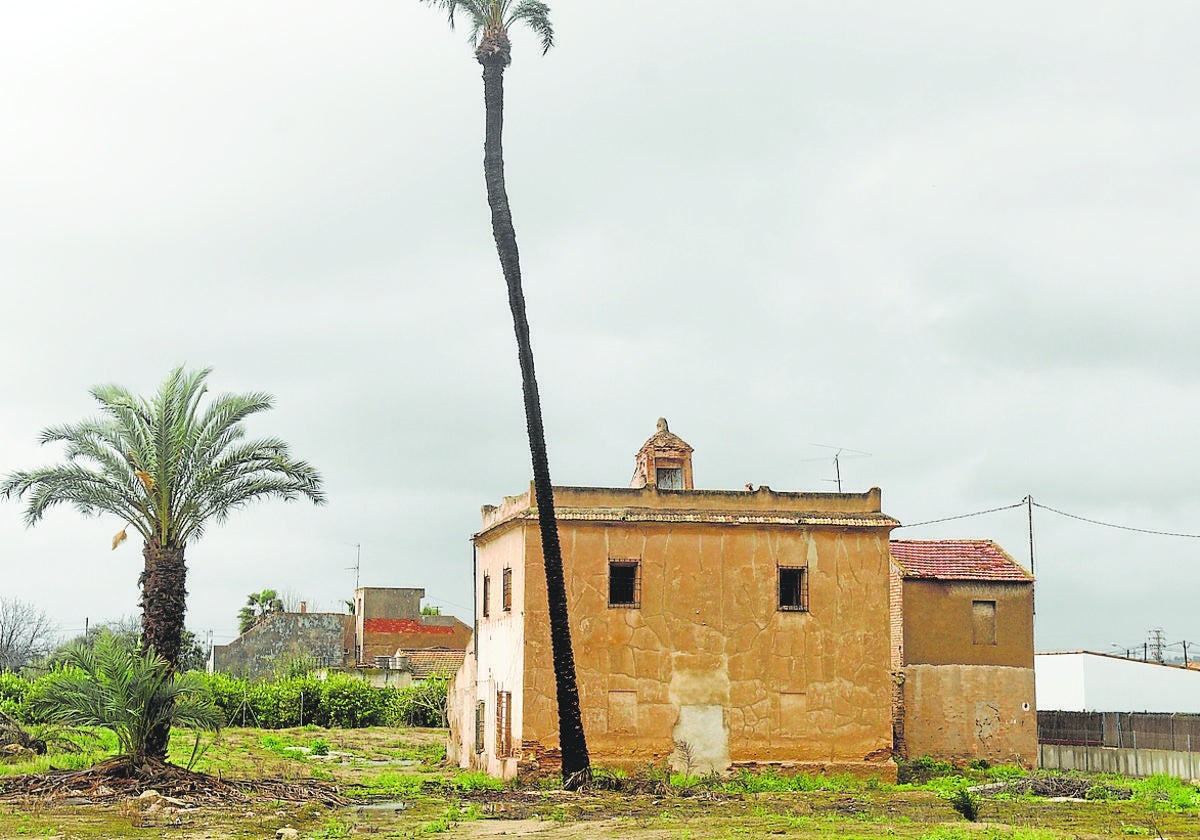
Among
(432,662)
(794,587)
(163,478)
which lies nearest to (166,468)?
(163,478)

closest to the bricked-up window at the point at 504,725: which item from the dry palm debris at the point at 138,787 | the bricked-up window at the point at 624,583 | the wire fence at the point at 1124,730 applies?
the bricked-up window at the point at 624,583

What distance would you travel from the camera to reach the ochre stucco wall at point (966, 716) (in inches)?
1351

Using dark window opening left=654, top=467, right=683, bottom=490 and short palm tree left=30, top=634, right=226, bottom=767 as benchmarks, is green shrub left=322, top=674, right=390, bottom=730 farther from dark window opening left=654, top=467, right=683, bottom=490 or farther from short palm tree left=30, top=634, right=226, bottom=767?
short palm tree left=30, top=634, right=226, bottom=767

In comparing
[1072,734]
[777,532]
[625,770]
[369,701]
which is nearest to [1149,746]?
[1072,734]

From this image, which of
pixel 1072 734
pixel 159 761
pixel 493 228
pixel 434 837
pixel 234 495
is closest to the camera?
pixel 434 837

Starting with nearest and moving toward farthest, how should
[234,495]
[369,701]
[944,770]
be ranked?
1. [234,495]
2. [944,770]
3. [369,701]

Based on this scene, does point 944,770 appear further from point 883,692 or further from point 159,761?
point 159,761

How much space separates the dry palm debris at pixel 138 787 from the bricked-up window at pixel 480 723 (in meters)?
6.86

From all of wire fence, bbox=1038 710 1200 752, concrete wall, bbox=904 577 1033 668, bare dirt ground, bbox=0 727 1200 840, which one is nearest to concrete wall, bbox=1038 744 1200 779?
wire fence, bbox=1038 710 1200 752

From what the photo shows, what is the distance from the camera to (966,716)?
34531 millimetres

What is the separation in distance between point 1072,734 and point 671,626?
1358 centimetres

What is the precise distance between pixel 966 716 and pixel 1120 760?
405 cm

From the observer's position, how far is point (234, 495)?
27.9 m

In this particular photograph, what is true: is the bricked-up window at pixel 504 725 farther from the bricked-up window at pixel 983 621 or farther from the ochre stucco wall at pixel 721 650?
the bricked-up window at pixel 983 621
